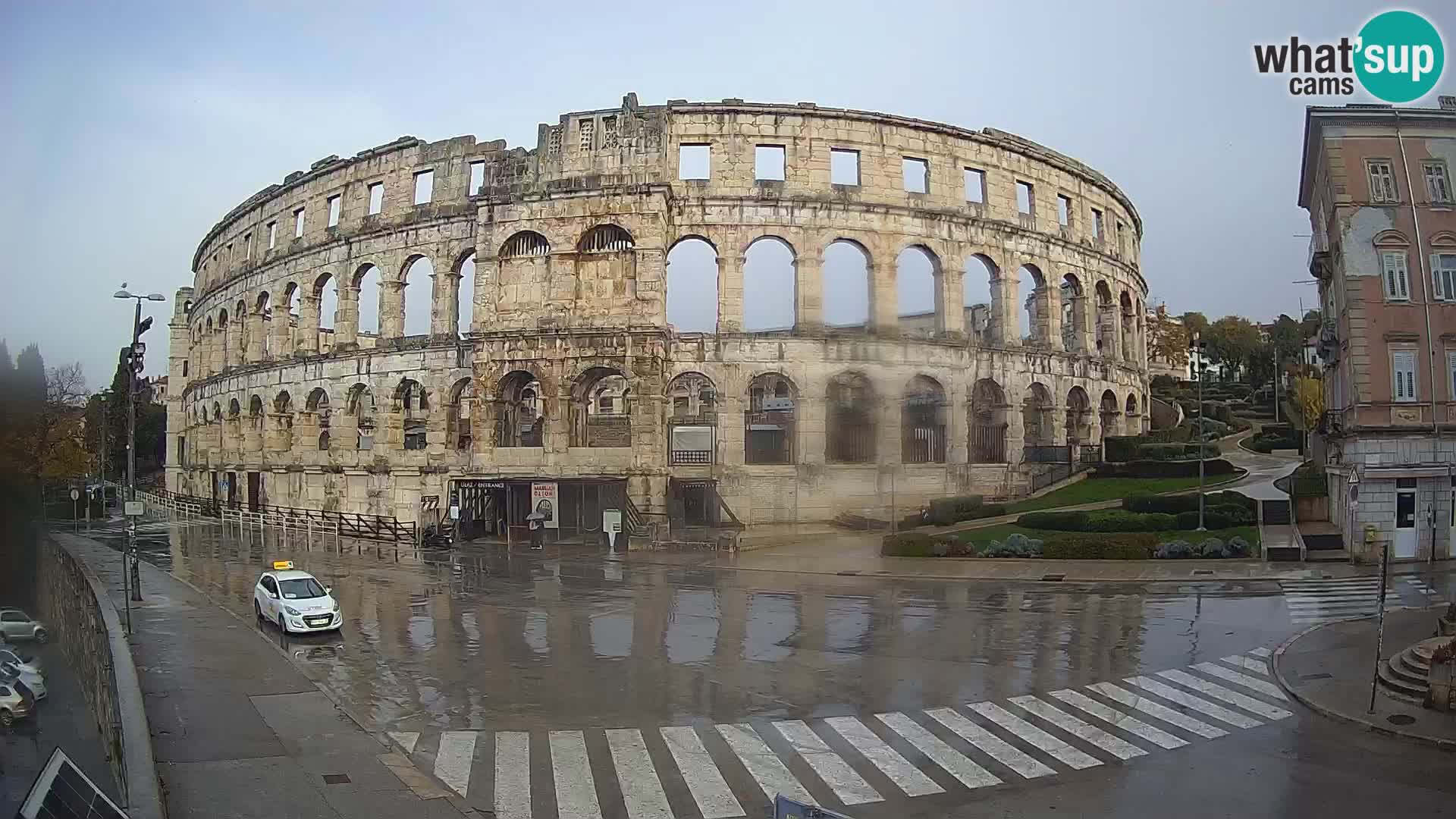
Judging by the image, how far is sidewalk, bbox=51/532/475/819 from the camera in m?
10.3

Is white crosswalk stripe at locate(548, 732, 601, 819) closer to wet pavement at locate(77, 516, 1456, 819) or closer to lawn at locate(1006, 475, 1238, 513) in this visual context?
wet pavement at locate(77, 516, 1456, 819)

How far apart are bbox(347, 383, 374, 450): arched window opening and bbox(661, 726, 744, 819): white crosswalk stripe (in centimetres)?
3861

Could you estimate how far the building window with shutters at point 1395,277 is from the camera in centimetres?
2847

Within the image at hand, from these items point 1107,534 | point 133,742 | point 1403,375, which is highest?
point 1403,375

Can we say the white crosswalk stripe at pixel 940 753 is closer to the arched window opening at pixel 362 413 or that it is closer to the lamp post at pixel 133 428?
the lamp post at pixel 133 428

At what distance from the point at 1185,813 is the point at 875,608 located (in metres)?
13.8

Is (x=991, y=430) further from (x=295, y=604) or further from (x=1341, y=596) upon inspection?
(x=295, y=604)

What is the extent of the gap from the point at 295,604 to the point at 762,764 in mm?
13507

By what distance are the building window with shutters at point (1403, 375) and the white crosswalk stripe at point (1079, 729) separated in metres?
21.2

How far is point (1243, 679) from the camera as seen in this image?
53.7 ft

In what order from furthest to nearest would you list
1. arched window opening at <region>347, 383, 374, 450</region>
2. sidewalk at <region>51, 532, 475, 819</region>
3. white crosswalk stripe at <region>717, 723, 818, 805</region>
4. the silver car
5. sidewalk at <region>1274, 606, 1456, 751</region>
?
arched window opening at <region>347, 383, 374, 450</region> → sidewalk at <region>1274, 606, 1456, 751</region> → white crosswalk stripe at <region>717, 723, 818, 805</region> → sidewalk at <region>51, 532, 475, 819</region> → the silver car

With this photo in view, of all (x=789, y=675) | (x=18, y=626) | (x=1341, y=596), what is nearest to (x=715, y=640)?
(x=789, y=675)

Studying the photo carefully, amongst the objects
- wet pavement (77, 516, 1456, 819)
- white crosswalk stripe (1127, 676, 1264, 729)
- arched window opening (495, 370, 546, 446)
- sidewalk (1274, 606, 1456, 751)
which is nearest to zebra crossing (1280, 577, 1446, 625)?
wet pavement (77, 516, 1456, 819)

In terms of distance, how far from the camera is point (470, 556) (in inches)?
1417
